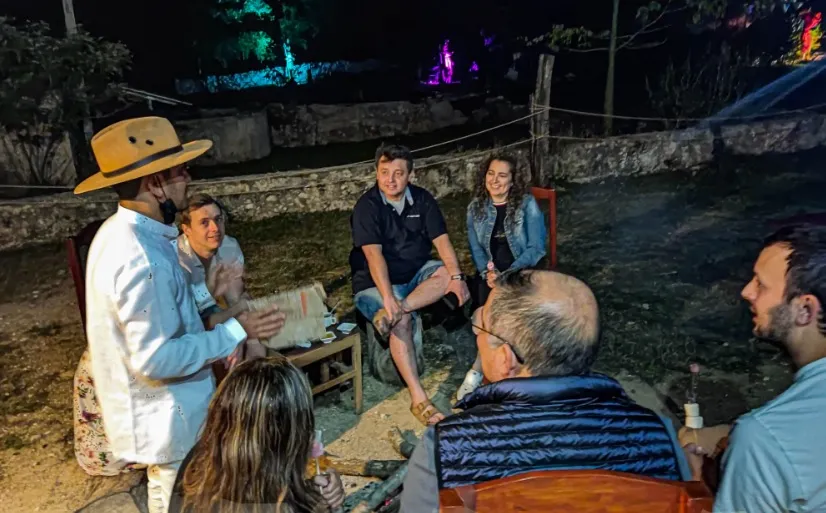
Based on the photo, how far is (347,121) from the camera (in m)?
12.8

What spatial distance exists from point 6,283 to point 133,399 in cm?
494

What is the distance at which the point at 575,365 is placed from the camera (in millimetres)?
1729

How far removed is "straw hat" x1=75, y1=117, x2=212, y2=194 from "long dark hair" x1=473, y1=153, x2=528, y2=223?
2.48m

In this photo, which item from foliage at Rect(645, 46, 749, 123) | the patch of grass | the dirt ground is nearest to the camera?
the dirt ground

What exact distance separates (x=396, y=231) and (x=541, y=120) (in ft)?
13.9

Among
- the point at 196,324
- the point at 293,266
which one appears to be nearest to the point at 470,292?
the point at 293,266

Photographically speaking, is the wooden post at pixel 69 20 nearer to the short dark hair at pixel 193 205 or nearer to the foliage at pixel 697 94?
the short dark hair at pixel 193 205

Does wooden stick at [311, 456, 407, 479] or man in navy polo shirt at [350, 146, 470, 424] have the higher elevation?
man in navy polo shirt at [350, 146, 470, 424]

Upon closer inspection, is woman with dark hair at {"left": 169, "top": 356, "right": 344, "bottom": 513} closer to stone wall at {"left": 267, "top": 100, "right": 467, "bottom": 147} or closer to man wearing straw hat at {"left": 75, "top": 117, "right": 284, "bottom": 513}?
man wearing straw hat at {"left": 75, "top": 117, "right": 284, "bottom": 513}

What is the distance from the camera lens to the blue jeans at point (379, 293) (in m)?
4.24

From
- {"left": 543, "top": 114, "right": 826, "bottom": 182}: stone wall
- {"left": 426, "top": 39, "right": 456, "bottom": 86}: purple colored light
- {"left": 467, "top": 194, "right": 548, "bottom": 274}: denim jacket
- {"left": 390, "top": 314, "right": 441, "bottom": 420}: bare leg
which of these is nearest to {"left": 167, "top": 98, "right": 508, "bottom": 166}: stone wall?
{"left": 543, "top": 114, "right": 826, "bottom": 182}: stone wall

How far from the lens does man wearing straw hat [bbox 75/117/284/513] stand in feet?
7.04

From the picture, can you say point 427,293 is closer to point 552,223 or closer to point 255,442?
point 552,223

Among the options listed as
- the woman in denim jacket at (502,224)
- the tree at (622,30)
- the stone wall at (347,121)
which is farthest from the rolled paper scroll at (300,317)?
the stone wall at (347,121)
